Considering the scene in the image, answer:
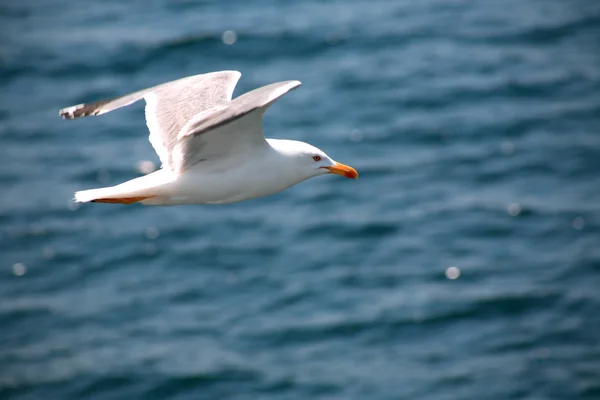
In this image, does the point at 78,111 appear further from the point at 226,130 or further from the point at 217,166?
the point at 226,130

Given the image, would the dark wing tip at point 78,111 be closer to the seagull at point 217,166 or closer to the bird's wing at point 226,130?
the seagull at point 217,166

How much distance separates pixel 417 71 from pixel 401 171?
4.72 meters

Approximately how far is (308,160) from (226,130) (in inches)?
43.2

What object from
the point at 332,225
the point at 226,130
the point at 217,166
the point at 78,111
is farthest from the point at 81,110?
the point at 332,225

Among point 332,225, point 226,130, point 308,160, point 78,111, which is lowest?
point 332,225

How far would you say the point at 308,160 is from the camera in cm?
1117

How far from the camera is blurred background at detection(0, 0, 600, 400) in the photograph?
22797mm

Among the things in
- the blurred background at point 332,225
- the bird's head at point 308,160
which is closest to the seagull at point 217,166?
the bird's head at point 308,160

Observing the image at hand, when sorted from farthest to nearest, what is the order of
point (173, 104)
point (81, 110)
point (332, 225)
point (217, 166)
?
point (332, 225) → point (173, 104) → point (81, 110) → point (217, 166)

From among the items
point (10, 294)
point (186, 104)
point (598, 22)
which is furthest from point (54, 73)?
point (186, 104)

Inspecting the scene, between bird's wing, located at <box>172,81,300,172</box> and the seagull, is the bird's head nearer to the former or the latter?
the seagull

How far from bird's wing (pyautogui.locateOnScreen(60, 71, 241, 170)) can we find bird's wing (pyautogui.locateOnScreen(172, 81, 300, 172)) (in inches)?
16.0

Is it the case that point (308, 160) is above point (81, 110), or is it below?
below

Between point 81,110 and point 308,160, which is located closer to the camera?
point 81,110
